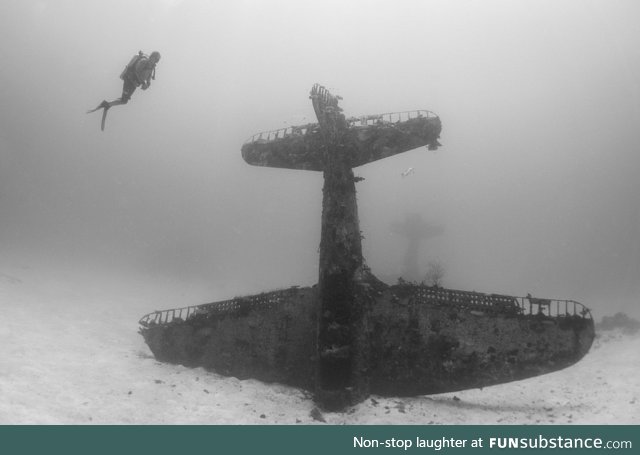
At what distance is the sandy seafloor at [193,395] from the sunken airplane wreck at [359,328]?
70cm

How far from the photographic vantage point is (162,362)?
1410cm

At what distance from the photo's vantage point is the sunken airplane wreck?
1073cm

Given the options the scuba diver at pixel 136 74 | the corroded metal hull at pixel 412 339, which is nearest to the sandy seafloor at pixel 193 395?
the corroded metal hull at pixel 412 339

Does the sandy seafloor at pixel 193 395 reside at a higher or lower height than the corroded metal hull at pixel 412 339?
lower

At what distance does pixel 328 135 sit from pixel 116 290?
3477 cm

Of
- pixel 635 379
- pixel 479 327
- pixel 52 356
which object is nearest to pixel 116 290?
pixel 52 356

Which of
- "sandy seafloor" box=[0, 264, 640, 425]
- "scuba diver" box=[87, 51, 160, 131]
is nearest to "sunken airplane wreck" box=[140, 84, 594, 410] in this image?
"sandy seafloor" box=[0, 264, 640, 425]

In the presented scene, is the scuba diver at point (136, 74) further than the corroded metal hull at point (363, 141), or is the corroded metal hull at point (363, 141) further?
the corroded metal hull at point (363, 141)

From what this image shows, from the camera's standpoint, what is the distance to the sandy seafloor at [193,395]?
9.38 metres

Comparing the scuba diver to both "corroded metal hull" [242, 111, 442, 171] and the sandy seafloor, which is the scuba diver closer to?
"corroded metal hull" [242, 111, 442, 171]

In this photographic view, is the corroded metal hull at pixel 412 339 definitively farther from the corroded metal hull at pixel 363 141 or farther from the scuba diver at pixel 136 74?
the scuba diver at pixel 136 74

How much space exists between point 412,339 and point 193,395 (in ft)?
21.9

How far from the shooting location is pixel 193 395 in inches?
432
